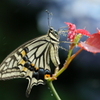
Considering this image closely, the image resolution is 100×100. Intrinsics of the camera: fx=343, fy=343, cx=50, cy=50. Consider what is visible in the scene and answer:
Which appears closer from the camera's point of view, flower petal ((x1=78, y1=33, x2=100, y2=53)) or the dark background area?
flower petal ((x1=78, y1=33, x2=100, y2=53))

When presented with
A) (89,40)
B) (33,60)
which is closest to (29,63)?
(33,60)

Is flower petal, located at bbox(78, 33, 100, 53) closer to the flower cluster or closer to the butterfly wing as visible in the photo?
the flower cluster

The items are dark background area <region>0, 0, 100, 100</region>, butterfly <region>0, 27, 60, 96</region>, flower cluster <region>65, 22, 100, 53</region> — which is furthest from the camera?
dark background area <region>0, 0, 100, 100</region>

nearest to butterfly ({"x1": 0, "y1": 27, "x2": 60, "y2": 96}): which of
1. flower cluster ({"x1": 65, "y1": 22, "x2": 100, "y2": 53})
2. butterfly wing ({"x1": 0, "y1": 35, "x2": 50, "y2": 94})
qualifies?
butterfly wing ({"x1": 0, "y1": 35, "x2": 50, "y2": 94})

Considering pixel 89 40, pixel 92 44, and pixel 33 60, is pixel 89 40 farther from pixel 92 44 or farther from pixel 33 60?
pixel 33 60

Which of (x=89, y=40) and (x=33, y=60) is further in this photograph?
(x=33, y=60)

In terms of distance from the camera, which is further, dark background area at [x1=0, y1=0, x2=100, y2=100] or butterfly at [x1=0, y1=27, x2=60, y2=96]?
dark background area at [x1=0, y1=0, x2=100, y2=100]

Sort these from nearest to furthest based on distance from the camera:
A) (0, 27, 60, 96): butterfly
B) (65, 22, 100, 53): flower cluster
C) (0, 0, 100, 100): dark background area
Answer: (65, 22, 100, 53): flower cluster < (0, 27, 60, 96): butterfly < (0, 0, 100, 100): dark background area

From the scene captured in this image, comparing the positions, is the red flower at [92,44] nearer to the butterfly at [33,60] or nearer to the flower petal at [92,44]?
the flower petal at [92,44]

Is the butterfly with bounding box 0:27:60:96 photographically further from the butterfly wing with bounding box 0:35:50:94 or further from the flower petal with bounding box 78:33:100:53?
the flower petal with bounding box 78:33:100:53
